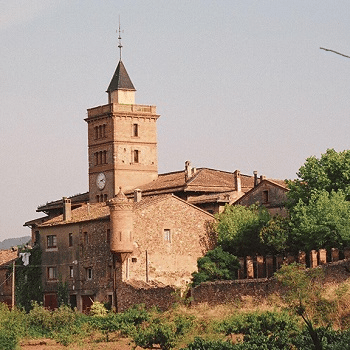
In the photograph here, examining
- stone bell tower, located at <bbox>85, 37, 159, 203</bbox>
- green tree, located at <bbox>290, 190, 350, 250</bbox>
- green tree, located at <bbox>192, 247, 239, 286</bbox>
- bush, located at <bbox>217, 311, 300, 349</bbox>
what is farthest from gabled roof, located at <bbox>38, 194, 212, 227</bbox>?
bush, located at <bbox>217, 311, 300, 349</bbox>

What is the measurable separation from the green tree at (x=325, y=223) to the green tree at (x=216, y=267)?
5.19m

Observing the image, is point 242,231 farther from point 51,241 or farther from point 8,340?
point 8,340

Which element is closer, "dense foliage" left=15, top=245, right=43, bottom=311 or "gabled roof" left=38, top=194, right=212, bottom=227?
"gabled roof" left=38, top=194, right=212, bottom=227

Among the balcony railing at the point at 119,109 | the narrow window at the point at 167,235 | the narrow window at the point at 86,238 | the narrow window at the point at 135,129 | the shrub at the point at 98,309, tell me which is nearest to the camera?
the shrub at the point at 98,309

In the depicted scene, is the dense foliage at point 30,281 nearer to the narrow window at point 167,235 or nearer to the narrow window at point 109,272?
the narrow window at point 109,272

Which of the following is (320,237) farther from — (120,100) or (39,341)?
(120,100)

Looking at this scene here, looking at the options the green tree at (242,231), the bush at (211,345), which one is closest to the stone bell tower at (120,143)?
the green tree at (242,231)

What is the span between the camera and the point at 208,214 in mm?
68250

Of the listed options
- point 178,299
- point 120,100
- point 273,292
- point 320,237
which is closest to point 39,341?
point 178,299

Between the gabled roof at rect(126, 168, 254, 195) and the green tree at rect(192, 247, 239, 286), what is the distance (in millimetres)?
10926

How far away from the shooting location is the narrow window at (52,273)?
7021cm

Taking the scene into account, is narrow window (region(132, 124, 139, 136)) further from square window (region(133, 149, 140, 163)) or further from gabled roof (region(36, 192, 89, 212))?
gabled roof (region(36, 192, 89, 212))

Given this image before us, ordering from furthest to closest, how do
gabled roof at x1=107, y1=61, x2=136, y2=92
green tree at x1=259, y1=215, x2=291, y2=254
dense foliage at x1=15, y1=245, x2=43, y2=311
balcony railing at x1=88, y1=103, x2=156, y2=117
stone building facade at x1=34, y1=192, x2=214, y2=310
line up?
gabled roof at x1=107, y1=61, x2=136, y2=92, balcony railing at x1=88, y1=103, x2=156, y2=117, dense foliage at x1=15, y1=245, x2=43, y2=311, stone building facade at x1=34, y1=192, x2=214, y2=310, green tree at x1=259, y1=215, x2=291, y2=254

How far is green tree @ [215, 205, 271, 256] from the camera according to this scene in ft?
215
